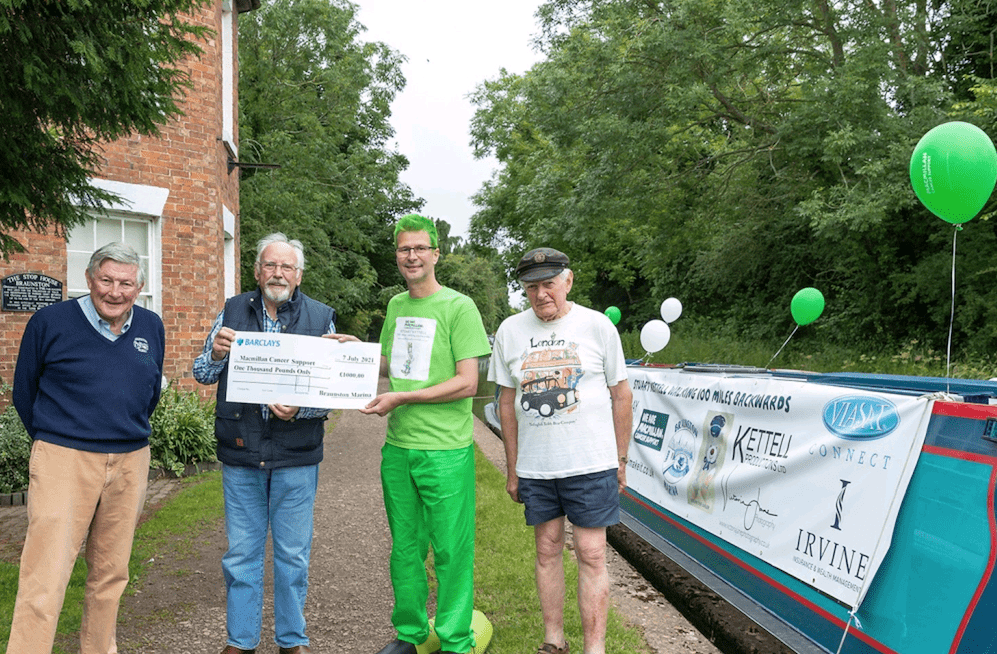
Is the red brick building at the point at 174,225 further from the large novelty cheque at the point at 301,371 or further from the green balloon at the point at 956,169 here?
the green balloon at the point at 956,169

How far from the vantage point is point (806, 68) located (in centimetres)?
1606

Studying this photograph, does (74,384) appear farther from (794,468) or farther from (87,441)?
(794,468)

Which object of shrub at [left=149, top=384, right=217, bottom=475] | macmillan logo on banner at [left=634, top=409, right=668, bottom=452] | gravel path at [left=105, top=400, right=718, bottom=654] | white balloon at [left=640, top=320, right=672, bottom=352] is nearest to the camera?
gravel path at [left=105, top=400, right=718, bottom=654]

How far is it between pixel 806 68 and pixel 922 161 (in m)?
12.8

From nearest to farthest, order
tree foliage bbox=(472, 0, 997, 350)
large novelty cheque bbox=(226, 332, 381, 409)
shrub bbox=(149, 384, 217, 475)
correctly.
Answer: large novelty cheque bbox=(226, 332, 381, 409) → shrub bbox=(149, 384, 217, 475) → tree foliage bbox=(472, 0, 997, 350)

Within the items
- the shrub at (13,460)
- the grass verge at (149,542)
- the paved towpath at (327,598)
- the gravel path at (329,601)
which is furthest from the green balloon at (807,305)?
the shrub at (13,460)

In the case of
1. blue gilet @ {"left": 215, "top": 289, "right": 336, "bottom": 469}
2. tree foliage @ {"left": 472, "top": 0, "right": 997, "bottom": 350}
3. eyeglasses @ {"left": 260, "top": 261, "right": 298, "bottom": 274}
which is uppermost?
tree foliage @ {"left": 472, "top": 0, "right": 997, "bottom": 350}

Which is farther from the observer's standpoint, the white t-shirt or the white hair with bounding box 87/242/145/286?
the white t-shirt

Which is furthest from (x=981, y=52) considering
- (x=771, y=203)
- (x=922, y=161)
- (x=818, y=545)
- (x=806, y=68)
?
(x=818, y=545)

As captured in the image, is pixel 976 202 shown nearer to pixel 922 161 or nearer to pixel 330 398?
pixel 922 161

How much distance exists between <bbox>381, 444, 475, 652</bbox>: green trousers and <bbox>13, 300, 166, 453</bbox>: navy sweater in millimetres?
1274

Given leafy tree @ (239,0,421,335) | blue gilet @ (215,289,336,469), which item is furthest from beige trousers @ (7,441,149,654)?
leafy tree @ (239,0,421,335)

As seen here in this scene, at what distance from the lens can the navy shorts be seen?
147 inches

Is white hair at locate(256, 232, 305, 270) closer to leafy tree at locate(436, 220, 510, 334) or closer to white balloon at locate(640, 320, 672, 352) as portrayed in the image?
white balloon at locate(640, 320, 672, 352)
